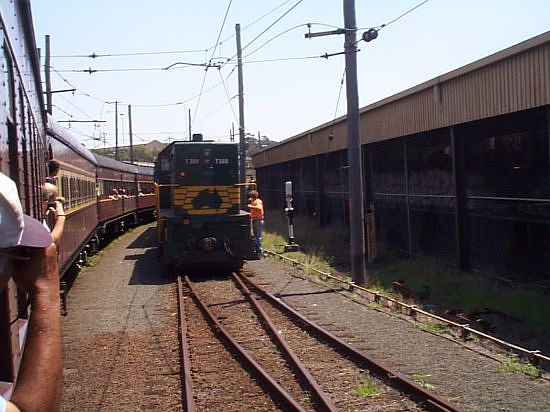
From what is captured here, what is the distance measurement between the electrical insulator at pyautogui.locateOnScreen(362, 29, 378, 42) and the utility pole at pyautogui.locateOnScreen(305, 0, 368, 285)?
0.04m

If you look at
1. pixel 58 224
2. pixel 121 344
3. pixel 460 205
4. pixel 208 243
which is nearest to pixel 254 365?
pixel 121 344

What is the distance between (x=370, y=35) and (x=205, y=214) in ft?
19.5

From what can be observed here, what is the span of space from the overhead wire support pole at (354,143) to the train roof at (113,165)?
11.8m

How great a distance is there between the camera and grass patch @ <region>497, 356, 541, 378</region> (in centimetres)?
715

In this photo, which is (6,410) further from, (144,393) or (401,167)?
(401,167)

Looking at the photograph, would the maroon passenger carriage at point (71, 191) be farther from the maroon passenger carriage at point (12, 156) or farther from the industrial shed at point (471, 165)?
the industrial shed at point (471, 165)

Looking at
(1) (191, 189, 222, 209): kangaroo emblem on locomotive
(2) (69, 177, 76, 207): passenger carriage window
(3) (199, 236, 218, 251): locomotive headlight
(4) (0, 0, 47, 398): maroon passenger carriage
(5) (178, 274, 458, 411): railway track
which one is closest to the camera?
(4) (0, 0, 47, 398): maroon passenger carriage

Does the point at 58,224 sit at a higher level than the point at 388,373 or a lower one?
higher

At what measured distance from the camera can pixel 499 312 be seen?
10.7 meters

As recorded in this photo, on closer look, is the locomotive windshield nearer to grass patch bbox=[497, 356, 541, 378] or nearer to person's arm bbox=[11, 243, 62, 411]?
grass patch bbox=[497, 356, 541, 378]

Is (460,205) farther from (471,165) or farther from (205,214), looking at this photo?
(205,214)

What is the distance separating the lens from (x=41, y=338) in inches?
72.0

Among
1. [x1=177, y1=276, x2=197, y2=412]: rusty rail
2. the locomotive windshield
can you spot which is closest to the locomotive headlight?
the locomotive windshield

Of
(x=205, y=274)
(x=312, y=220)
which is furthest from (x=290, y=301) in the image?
(x=312, y=220)
